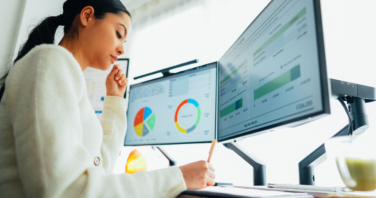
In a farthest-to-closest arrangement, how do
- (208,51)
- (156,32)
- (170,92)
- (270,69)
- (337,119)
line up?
(156,32) → (208,51) → (170,92) → (337,119) → (270,69)

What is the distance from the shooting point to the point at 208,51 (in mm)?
1596

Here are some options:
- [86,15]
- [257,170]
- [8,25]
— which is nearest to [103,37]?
[86,15]

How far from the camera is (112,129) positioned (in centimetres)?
100

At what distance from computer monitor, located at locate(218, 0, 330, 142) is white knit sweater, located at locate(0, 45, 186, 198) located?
30cm

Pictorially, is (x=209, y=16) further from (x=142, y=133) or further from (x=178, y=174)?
(x=178, y=174)

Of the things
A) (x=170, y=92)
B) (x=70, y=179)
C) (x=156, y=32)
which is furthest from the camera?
(x=156, y=32)

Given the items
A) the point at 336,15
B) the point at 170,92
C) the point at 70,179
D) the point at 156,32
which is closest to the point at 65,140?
the point at 70,179

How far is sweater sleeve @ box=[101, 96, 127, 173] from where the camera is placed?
0.94 meters

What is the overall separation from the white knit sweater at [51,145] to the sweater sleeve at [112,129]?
0.40 meters

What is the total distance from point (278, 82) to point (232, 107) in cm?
30

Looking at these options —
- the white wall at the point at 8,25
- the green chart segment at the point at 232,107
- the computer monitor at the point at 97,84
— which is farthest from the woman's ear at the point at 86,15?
the white wall at the point at 8,25

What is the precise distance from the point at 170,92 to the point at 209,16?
0.65 m

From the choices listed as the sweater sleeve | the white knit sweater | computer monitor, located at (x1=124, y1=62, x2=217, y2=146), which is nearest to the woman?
the white knit sweater

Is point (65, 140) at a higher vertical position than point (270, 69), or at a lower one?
lower
